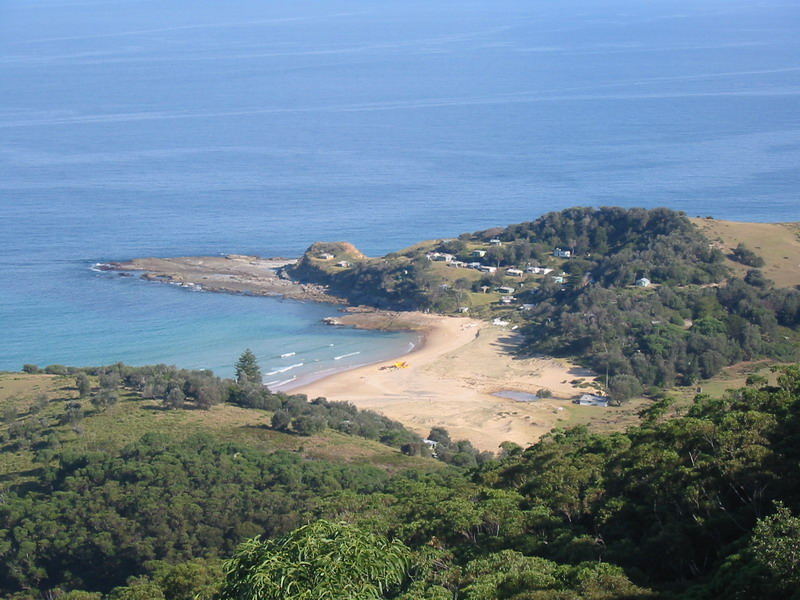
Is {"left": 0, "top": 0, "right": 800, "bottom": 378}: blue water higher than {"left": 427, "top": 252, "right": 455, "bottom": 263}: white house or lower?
higher

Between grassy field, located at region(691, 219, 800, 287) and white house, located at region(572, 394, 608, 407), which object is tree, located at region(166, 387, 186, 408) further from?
grassy field, located at region(691, 219, 800, 287)

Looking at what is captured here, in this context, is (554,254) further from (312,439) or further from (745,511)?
(745,511)

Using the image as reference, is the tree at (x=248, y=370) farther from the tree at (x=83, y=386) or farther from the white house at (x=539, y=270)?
the white house at (x=539, y=270)

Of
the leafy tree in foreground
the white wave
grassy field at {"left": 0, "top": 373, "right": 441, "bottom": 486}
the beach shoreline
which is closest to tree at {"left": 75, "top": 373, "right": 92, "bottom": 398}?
grassy field at {"left": 0, "top": 373, "right": 441, "bottom": 486}

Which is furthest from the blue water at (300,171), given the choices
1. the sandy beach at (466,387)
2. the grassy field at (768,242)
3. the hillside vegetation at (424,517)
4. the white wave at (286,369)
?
the hillside vegetation at (424,517)

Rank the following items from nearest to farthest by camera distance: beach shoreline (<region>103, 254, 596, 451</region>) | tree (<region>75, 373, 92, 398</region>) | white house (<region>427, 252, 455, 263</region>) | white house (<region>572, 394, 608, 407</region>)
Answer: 1. tree (<region>75, 373, 92, 398</region>)
2. beach shoreline (<region>103, 254, 596, 451</region>)
3. white house (<region>572, 394, 608, 407</region>)
4. white house (<region>427, 252, 455, 263</region>)

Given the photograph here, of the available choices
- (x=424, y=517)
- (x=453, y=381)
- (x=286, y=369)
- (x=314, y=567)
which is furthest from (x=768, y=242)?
(x=314, y=567)

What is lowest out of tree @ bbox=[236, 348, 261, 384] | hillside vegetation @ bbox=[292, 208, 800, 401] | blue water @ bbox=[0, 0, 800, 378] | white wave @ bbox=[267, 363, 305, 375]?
white wave @ bbox=[267, 363, 305, 375]
